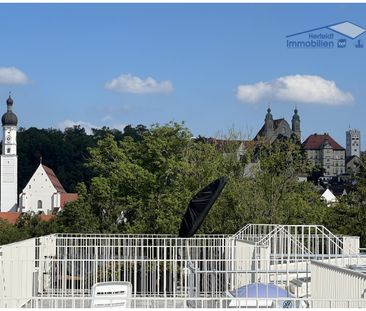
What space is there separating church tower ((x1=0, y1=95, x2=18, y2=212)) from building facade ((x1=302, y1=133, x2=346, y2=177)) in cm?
6840

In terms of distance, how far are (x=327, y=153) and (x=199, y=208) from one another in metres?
144

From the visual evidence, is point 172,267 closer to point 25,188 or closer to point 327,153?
point 25,188

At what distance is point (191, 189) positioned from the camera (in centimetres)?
2877

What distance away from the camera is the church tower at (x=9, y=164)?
107562 millimetres

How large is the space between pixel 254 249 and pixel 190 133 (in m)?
24.9

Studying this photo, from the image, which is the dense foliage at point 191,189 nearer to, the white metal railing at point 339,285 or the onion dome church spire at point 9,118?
the white metal railing at point 339,285

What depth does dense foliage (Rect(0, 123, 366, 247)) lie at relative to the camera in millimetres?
25500

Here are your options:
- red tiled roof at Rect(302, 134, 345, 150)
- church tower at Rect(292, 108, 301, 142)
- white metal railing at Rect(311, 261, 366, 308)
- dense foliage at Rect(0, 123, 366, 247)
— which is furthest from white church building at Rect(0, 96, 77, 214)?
white metal railing at Rect(311, 261, 366, 308)

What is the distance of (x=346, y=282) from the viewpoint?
8250 mm

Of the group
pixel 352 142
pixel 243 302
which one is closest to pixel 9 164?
pixel 352 142

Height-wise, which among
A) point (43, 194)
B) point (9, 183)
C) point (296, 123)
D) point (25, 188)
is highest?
point (296, 123)

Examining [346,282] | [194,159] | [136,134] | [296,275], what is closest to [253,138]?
[194,159]

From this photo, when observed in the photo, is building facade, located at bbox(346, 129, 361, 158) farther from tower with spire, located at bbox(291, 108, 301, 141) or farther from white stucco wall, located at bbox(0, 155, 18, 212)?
white stucco wall, located at bbox(0, 155, 18, 212)

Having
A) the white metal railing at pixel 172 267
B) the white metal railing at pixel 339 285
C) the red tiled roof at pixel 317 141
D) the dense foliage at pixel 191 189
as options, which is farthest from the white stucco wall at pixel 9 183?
the white metal railing at pixel 339 285
